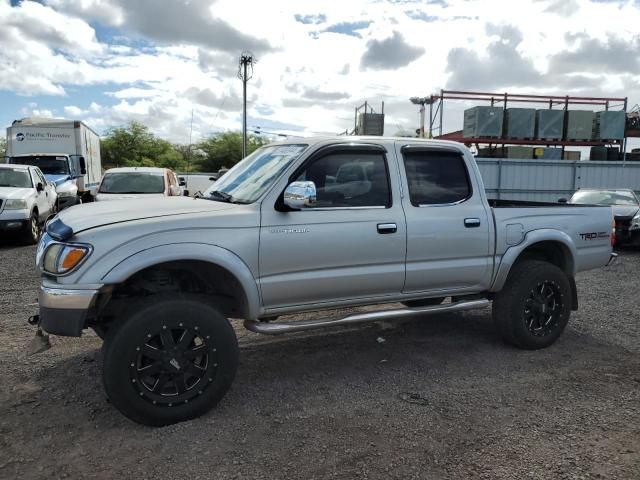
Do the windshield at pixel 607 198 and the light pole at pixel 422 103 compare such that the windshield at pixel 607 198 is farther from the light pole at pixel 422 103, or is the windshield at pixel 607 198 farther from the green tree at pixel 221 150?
the green tree at pixel 221 150

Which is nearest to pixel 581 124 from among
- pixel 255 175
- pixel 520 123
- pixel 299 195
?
pixel 520 123

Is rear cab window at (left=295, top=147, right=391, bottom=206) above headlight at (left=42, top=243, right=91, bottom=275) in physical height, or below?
above

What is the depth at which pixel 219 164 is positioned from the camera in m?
50.0

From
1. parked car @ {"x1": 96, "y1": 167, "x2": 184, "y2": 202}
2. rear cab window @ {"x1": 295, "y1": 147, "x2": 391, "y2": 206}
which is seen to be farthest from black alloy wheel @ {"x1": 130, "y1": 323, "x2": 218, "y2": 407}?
parked car @ {"x1": 96, "y1": 167, "x2": 184, "y2": 202}

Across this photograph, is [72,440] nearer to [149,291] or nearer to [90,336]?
[149,291]

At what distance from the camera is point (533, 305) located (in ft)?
16.4

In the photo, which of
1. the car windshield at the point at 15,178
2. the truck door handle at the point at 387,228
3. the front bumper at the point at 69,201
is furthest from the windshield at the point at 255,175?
the car windshield at the point at 15,178

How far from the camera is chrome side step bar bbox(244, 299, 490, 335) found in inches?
150

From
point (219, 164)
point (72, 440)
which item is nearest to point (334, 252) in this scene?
point (72, 440)

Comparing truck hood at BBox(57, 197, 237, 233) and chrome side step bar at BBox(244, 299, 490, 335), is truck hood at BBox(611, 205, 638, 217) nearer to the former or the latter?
chrome side step bar at BBox(244, 299, 490, 335)

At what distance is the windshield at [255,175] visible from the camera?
402 cm

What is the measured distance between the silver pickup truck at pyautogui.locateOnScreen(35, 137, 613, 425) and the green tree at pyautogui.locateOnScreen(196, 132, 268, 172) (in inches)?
1785

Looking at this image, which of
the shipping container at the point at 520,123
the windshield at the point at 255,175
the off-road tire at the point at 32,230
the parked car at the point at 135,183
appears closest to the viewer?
the windshield at the point at 255,175

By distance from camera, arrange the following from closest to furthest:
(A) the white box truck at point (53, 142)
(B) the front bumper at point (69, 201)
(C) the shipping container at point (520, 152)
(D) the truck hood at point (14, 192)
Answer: (B) the front bumper at point (69, 201), (D) the truck hood at point (14, 192), (A) the white box truck at point (53, 142), (C) the shipping container at point (520, 152)
